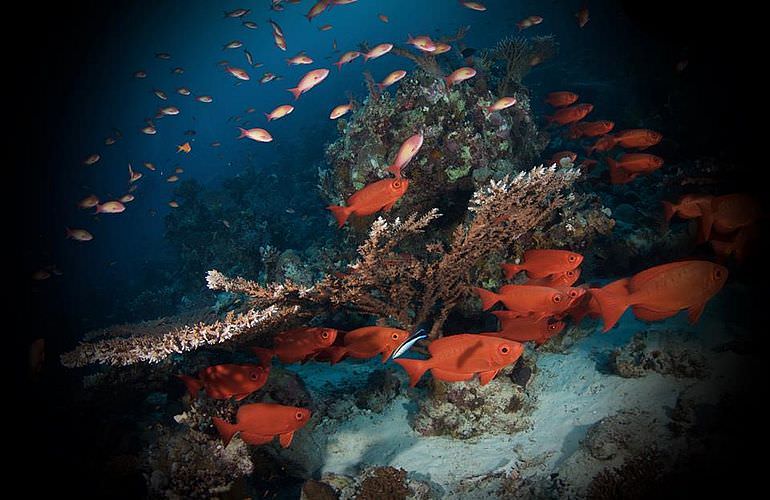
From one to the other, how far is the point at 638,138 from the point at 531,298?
13.0 ft

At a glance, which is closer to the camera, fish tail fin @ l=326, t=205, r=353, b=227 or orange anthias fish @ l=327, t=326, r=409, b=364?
orange anthias fish @ l=327, t=326, r=409, b=364

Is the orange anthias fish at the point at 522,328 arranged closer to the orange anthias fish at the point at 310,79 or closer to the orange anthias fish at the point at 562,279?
the orange anthias fish at the point at 562,279

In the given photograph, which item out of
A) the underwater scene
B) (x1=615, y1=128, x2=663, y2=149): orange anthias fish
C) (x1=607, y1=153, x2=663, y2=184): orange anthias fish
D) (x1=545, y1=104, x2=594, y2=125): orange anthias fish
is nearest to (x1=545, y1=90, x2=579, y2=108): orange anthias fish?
the underwater scene

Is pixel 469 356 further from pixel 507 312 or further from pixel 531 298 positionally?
pixel 507 312

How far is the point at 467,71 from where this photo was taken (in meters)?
6.26

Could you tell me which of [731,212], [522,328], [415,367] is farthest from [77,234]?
[731,212]

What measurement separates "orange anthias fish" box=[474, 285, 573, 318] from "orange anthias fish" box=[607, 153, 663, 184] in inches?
125

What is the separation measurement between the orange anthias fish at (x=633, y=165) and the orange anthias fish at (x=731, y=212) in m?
1.54

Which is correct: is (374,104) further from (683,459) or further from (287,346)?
(683,459)

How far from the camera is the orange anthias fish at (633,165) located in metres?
5.09

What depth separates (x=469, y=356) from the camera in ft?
9.71

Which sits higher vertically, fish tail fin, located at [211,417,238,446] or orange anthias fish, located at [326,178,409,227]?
orange anthias fish, located at [326,178,409,227]

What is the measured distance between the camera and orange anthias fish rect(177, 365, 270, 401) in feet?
11.4

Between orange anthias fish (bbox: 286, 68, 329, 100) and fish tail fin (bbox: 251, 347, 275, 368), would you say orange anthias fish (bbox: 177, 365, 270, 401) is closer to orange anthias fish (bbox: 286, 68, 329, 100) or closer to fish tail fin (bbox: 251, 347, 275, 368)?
fish tail fin (bbox: 251, 347, 275, 368)
